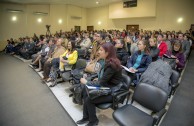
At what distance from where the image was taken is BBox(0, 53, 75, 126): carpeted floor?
2.32 meters

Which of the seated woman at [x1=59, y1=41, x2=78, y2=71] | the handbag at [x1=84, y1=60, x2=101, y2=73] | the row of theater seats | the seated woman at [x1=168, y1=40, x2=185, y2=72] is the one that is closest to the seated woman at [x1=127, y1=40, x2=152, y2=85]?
the handbag at [x1=84, y1=60, x2=101, y2=73]

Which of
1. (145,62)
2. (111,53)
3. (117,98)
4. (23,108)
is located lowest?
(23,108)

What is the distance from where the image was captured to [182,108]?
2.60 metres

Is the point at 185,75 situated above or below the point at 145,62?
below

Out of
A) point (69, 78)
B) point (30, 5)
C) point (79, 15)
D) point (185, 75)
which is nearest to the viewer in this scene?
point (69, 78)

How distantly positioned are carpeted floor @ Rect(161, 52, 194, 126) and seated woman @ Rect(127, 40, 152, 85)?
2.76 feet

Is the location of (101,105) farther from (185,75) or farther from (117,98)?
(185,75)

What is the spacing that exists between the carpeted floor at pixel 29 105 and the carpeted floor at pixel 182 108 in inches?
64.6

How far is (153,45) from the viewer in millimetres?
3307

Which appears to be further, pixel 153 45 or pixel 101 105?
pixel 153 45

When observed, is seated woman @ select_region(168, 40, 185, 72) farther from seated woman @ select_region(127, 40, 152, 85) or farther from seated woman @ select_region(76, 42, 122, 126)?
seated woman @ select_region(76, 42, 122, 126)

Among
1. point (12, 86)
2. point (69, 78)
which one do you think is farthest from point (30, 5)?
point (69, 78)

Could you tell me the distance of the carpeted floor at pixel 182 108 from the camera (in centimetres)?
221

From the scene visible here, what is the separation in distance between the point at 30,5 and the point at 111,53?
37.7 ft
